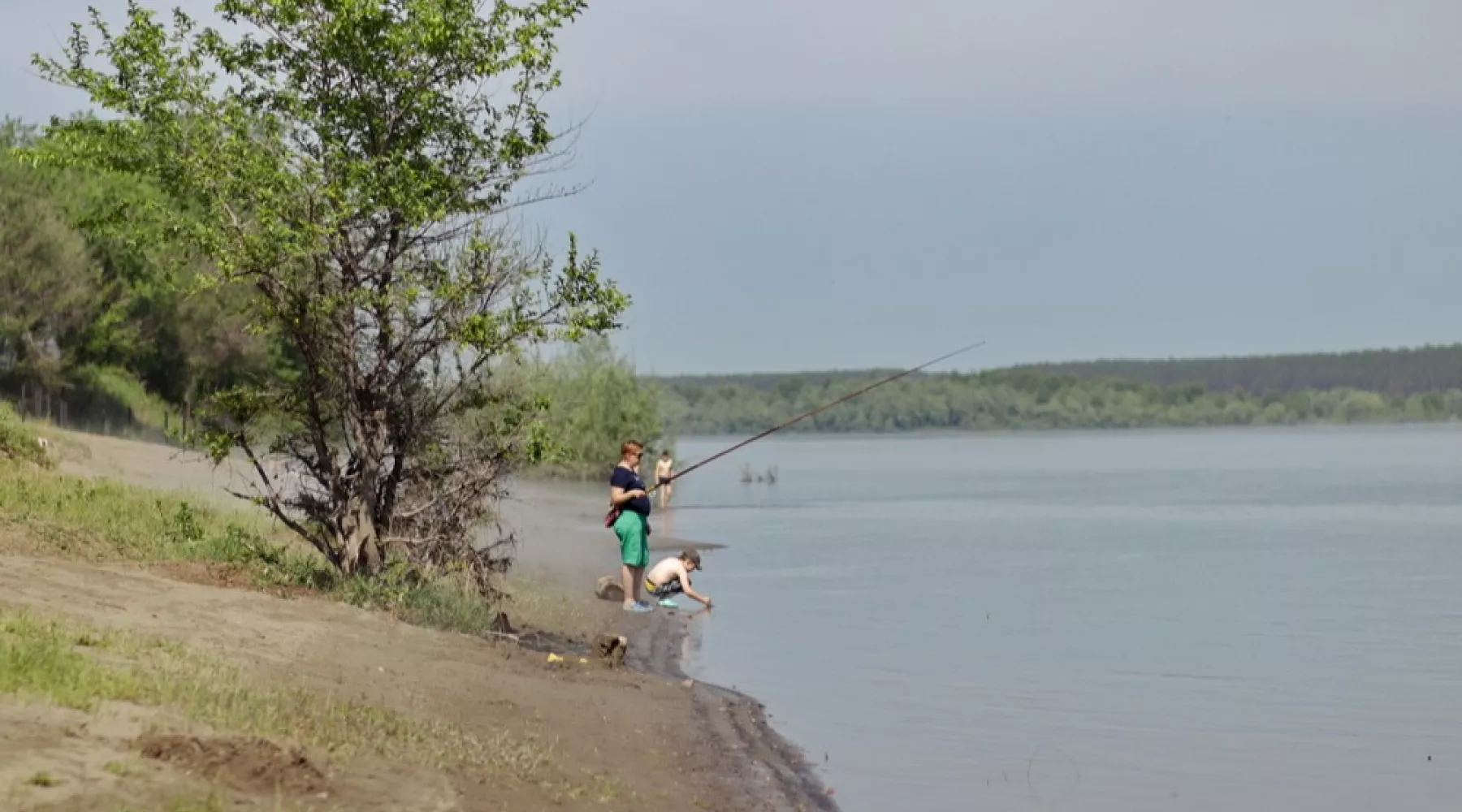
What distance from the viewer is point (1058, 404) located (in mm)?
156500

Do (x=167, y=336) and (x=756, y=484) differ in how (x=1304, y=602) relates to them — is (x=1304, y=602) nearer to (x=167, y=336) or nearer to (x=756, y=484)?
(x=167, y=336)

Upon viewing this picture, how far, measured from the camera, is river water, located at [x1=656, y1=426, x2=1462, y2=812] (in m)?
12.8

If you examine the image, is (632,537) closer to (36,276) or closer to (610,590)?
(610,590)

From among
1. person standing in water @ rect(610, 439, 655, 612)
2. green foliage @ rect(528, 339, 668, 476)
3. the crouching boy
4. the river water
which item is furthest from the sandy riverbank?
green foliage @ rect(528, 339, 668, 476)

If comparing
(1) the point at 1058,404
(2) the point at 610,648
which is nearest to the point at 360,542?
(2) the point at 610,648

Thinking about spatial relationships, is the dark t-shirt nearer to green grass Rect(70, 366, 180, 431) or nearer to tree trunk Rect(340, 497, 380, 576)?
tree trunk Rect(340, 497, 380, 576)

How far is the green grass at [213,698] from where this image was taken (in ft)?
27.7

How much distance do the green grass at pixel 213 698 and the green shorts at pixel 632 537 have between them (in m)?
7.88

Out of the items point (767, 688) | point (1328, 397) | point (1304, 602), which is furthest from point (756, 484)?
point (1328, 397)

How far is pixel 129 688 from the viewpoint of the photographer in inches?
337

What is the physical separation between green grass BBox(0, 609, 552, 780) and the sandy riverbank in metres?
0.10

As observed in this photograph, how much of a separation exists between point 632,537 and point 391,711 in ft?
27.7

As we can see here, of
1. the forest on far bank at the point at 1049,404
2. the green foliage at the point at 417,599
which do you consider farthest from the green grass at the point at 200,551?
the forest on far bank at the point at 1049,404

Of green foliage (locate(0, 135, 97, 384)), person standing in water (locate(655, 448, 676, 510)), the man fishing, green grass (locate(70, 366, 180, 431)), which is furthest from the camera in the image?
green grass (locate(70, 366, 180, 431))
